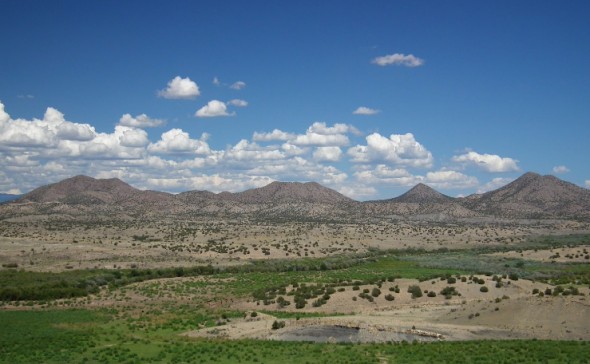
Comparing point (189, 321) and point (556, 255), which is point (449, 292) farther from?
point (556, 255)

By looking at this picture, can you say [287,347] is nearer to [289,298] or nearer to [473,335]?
[473,335]

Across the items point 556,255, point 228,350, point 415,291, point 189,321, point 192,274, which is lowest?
point 189,321

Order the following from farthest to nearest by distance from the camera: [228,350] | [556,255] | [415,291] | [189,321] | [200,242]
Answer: [200,242]
[556,255]
[415,291]
[189,321]
[228,350]

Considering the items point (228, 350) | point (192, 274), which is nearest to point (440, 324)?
point (228, 350)

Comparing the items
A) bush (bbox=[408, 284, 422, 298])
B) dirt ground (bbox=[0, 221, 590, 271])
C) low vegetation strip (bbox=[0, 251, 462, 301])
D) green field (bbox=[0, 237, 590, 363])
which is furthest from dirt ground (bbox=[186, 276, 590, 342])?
dirt ground (bbox=[0, 221, 590, 271])

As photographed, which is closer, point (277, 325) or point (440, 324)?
point (277, 325)

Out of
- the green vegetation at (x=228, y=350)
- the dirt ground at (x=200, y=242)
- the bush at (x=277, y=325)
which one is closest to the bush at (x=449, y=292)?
the bush at (x=277, y=325)

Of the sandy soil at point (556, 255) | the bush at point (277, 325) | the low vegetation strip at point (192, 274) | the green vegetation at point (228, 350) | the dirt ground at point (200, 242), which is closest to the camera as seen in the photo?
the green vegetation at point (228, 350)

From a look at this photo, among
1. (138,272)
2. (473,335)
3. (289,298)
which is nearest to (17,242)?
(138,272)

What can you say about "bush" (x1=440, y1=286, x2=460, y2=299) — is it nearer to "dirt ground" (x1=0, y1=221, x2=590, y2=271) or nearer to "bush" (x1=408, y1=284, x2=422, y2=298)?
"bush" (x1=408, y1=284, x2=422, y2=298)

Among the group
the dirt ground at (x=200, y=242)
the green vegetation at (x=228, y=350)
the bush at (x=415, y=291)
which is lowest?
the green vegetation at (x=228, y=350)

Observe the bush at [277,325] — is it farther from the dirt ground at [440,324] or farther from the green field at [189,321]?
the green field at [189,321]

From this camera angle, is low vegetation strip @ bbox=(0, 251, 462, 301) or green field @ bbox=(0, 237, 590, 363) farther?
low vegetation strip @ bbox=(0, 251, 462, 301)

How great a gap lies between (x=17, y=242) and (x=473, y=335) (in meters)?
79.4
